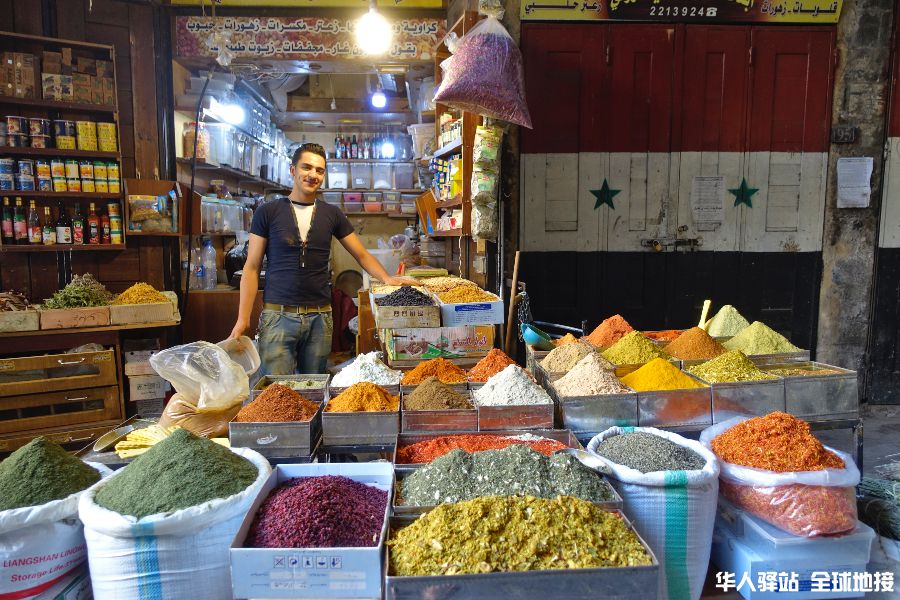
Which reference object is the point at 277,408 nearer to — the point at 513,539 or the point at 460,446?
the point at 460,446

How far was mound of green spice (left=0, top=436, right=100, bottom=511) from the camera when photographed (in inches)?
53.1

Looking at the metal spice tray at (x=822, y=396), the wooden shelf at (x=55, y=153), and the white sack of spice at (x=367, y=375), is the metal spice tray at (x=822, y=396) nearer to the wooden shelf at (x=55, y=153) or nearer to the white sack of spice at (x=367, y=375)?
the white sack of spice at (x=367, y=375)

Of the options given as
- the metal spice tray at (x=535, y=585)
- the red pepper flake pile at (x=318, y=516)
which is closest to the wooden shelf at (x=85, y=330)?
the red pepper flake pile at (x=318, y=516)

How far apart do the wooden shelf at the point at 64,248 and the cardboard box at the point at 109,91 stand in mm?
1007

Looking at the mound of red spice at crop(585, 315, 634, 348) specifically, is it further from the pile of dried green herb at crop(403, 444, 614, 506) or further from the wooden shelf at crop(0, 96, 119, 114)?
the wooden shelf at crop(0, 96, 119, 114)

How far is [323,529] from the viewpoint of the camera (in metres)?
1.25

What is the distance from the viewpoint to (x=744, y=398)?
1994 mm

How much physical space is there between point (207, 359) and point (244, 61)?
3111 mm

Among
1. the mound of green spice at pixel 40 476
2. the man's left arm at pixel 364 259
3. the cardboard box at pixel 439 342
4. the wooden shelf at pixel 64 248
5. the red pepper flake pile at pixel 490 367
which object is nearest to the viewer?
the mound of green spice at pixel 40 476

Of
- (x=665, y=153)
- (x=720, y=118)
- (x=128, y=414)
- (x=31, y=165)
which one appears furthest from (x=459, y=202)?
(x=31, y=165)

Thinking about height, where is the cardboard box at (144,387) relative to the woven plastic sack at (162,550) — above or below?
below

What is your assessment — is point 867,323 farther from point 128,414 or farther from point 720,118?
point 128,414

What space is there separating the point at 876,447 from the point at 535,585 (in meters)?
3.43

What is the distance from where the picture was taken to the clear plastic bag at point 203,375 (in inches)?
75.4
